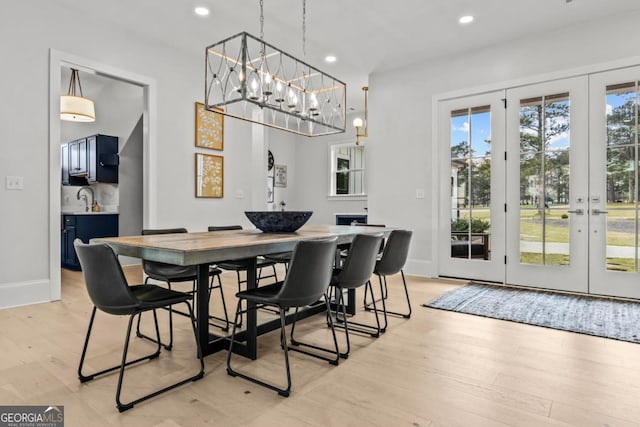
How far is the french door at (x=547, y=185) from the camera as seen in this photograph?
365 centimetres

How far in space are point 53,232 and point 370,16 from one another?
374 centimetres

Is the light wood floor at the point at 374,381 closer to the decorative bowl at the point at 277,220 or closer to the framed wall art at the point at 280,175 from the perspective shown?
the decorative bowl at the point at 277,220

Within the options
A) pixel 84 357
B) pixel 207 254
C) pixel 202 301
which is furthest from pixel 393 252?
pixel 84 357

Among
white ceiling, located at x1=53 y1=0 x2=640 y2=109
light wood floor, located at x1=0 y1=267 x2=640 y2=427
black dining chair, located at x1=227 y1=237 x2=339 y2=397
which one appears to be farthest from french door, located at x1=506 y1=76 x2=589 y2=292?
black dining chair, located at x1=227 y1=237 x2=339 y2=397

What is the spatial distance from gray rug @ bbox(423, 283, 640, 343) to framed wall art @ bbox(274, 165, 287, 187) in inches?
211

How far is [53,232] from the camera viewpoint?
3.52 meters

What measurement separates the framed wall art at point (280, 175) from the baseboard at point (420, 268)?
437cm

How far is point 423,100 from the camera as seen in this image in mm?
4867

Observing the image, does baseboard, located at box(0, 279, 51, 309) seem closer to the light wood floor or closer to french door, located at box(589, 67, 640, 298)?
the light wood floor

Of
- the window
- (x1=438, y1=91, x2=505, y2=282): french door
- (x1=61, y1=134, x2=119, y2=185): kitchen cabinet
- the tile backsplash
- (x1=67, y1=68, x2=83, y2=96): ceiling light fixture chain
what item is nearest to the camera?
(x1=438, y1=91, x2=505, y2=282): french door

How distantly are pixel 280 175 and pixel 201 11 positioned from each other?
5059mm

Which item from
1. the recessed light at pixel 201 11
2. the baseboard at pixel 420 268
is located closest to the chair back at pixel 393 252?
the baseboard at pixel 420 268

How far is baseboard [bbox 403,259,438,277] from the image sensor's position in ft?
15.8

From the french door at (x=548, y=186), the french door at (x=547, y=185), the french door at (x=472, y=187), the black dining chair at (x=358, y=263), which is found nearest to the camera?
the black dining chair at (x=358, y=263)
